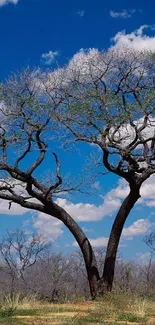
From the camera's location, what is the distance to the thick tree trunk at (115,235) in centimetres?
1891

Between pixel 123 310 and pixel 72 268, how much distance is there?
2868cm

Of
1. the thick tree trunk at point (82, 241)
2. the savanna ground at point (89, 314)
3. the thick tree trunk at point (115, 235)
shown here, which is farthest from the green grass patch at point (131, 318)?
the thick tree trunk at point (82, 241)

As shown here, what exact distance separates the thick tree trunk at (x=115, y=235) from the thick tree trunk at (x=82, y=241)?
0.37 metres

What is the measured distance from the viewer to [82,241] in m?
19.3

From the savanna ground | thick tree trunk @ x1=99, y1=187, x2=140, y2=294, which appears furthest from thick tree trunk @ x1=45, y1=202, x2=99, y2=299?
the savanna ground

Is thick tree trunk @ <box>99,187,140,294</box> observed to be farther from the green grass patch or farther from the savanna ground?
the green grass patch

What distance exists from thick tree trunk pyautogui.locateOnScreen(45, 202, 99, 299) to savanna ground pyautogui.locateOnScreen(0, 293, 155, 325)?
2700mm

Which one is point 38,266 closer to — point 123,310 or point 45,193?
point 45,193

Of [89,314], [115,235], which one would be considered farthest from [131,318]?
[115,235]

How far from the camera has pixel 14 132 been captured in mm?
19688

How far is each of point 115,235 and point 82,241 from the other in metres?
1.23

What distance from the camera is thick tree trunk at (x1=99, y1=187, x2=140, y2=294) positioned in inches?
744

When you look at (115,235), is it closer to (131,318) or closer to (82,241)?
(82,241)

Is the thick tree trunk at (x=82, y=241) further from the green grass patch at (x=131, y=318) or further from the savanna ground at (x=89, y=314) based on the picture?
the green grass patch at (x=131, y=318)
